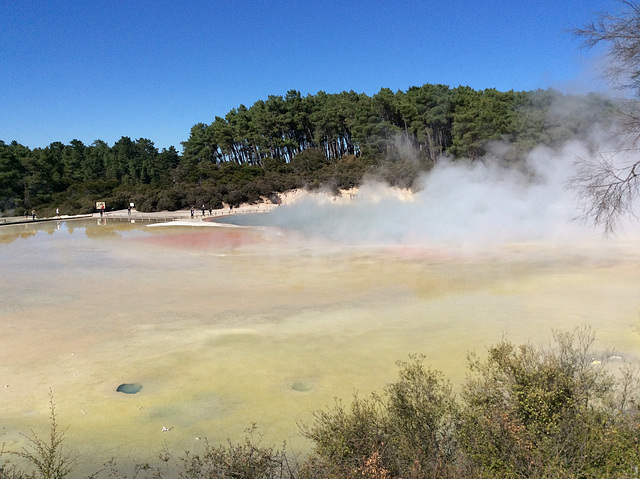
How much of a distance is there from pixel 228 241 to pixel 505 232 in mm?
10536

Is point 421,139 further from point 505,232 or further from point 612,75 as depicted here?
point 612,75

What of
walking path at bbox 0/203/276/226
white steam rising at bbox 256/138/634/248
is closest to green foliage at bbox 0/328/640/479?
white steam rising at bbox 256/138/634/248

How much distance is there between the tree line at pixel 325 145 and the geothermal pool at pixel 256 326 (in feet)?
44.9

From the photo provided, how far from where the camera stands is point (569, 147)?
21.6m

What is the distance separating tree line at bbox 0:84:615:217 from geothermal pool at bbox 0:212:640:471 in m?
13.7

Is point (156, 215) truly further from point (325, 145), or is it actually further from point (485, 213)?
point (485, 213)

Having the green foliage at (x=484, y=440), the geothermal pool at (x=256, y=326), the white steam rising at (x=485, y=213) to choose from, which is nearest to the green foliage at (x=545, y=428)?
the green foliage at (x=484, y=440)

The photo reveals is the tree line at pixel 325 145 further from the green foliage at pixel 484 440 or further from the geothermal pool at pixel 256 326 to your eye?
the green foliage at pixel 484 440

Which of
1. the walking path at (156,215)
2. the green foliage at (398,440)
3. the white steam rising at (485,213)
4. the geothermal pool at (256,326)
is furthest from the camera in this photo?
the walking path at (156,215)

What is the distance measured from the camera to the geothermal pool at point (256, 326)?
5.73 metres

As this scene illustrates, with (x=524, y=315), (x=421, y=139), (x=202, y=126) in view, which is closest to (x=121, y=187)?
(x=202, y=126)

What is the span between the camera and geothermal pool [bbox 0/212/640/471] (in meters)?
5.73

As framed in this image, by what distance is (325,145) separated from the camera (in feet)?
180

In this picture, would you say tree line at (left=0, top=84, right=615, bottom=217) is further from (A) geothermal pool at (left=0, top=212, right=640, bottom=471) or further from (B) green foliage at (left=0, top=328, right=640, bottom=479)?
(B) green foliage at (left=0, top=328, right=640, bottom=479)
